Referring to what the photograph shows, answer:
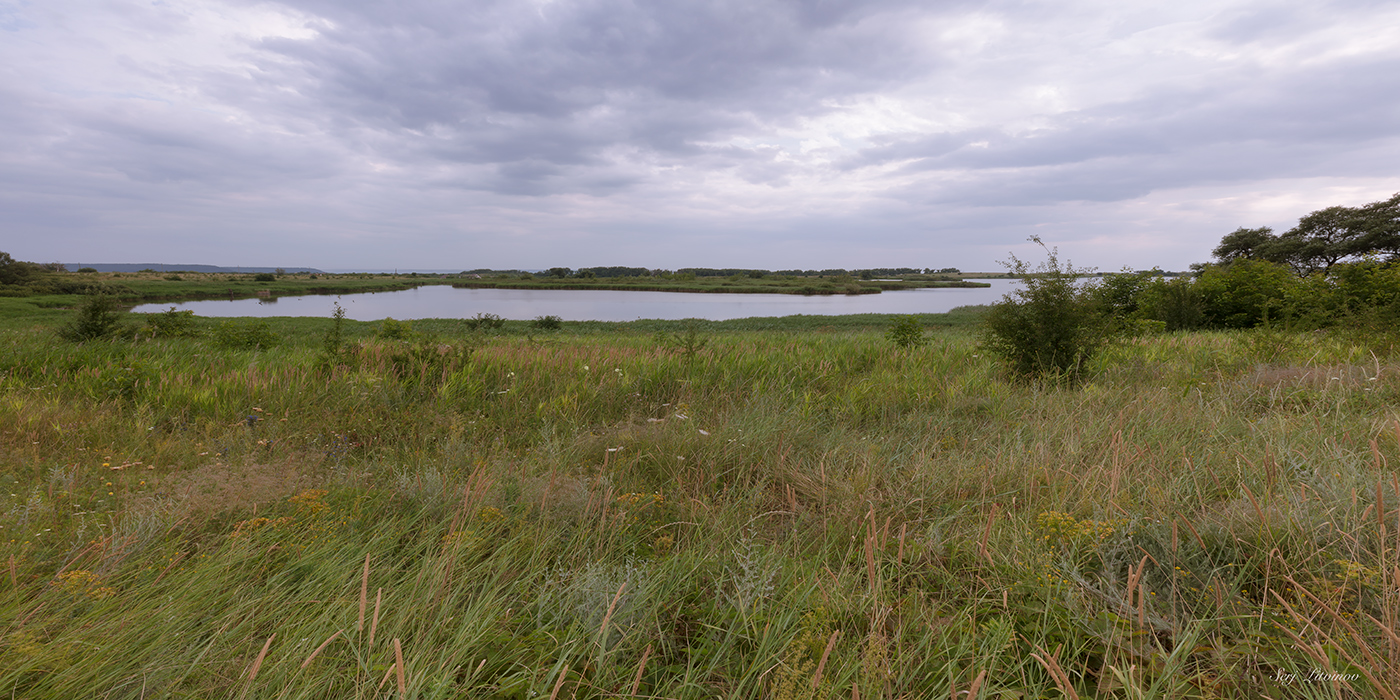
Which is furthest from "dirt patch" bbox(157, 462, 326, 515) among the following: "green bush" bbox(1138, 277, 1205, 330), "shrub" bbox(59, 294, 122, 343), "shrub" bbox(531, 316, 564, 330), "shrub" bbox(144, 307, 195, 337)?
"shrub" bbox(531, 316, 564, 330)

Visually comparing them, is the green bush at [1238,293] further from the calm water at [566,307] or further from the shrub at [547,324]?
the shrub at [547,324]

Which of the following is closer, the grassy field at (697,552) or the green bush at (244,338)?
the grassy field at (697,552)

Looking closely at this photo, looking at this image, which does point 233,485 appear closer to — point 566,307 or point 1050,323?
point 1050,323

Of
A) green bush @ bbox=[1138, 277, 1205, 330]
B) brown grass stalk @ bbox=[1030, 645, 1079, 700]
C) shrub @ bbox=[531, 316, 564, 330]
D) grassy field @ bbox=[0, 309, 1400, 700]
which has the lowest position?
shrub @ bbox=[531, 316, 564, 330]

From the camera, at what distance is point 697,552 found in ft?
7.95

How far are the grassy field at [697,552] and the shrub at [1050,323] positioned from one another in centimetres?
229

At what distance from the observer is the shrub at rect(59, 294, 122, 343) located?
10820 mm

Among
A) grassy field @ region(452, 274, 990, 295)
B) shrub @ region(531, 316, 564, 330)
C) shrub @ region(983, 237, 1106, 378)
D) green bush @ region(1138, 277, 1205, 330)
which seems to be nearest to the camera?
shrub @ region(983, 237, 1106, 378)

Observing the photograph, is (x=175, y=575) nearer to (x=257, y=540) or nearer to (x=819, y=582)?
(x=257, y=540)

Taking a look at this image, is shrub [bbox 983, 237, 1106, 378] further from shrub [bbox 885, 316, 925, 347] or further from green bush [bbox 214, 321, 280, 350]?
green bush [bbox 214, 321, 280, 350]

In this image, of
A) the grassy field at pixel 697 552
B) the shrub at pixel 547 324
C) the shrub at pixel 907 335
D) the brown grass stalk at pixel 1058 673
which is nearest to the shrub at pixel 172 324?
the grassy field at pixel 697 552

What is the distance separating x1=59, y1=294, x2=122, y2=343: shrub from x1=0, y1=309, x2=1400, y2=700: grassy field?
8066 mm

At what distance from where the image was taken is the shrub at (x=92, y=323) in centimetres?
1082

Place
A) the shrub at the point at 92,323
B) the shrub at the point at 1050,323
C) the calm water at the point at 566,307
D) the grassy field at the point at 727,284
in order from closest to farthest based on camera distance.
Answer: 1. the shrub at the point at 1050,323
2. the shrub at the point at 92,323
3. the calm water at the point at 566,307
4. the grassy field at the point at 727,284
